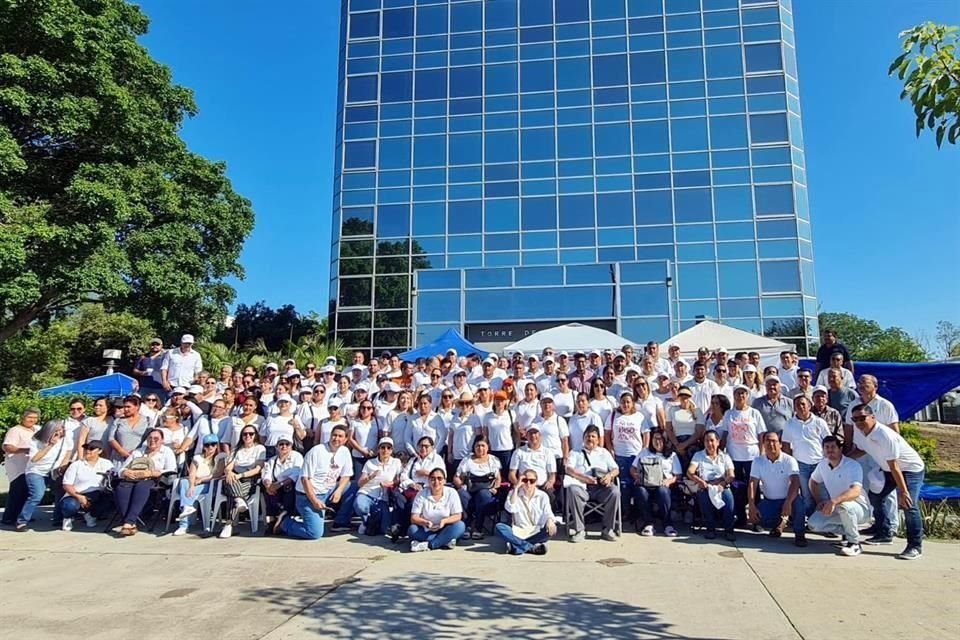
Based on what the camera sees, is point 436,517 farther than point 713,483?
No

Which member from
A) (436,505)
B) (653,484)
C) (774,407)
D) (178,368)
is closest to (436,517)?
(436,505)

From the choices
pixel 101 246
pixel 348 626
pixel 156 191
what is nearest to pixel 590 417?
pixel 348 626

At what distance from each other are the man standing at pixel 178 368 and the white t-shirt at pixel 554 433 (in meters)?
6.11

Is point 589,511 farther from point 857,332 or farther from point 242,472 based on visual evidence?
point 857,332

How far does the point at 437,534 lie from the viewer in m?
6.89

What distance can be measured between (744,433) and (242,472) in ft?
20.2

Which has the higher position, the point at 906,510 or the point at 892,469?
the point at 892,469

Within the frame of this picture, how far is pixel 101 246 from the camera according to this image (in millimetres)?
14992

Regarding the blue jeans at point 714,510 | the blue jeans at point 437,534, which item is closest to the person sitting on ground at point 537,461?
the blue jeans at point 437,534

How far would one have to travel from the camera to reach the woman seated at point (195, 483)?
7941 millimetres

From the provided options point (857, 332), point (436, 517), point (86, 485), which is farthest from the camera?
point (857, 332)

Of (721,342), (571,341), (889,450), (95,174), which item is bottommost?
(889,450)

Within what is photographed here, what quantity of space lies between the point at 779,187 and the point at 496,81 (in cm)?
1287

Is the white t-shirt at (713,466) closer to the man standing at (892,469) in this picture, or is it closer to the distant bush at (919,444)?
the man standing at (892,469)
